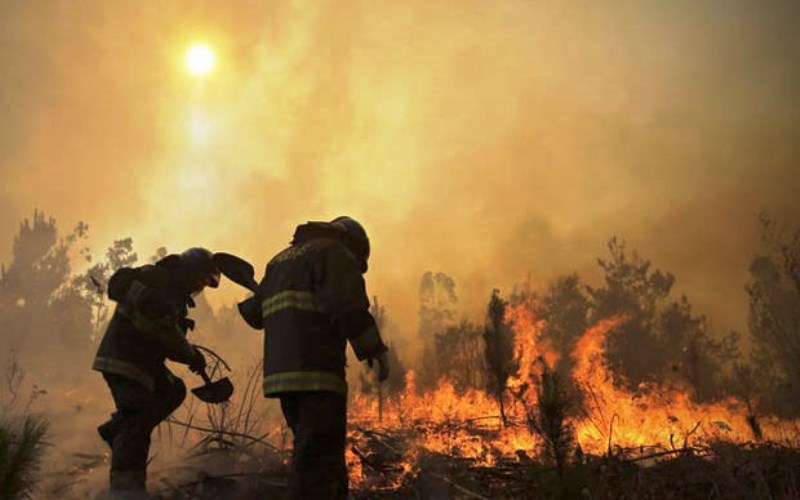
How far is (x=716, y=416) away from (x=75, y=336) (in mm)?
45244

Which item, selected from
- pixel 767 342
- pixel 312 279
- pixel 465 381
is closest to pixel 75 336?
pixel 465 381

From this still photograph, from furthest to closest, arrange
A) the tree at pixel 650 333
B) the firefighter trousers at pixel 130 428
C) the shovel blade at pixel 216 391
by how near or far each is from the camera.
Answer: the tree at pixel 650 333, the shovel blade at pixel 216 391, the firefighter trousers at pixel 130 428

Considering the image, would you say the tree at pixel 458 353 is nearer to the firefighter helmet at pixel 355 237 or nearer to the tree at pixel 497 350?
the tree at pixel 497 350

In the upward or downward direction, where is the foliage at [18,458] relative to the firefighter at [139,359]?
downward

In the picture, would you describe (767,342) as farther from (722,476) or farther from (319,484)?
(319,484)

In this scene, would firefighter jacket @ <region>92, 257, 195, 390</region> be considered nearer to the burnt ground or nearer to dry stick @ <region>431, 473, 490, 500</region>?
the burnt ground

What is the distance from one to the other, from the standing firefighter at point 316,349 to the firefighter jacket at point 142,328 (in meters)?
1.43

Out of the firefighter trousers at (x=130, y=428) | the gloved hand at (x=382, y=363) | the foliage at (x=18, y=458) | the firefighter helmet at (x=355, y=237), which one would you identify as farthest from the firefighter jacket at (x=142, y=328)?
the foliage at (x=18, y=458)

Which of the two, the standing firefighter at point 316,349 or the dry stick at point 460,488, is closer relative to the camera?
the standing firefighter at point 316,349

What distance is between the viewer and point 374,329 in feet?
12.1

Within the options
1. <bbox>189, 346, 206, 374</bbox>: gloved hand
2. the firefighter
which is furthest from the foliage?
<bbox>189, 346, 206, 374</bbox>: gloved hand

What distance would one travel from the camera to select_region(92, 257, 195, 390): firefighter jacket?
481 cm

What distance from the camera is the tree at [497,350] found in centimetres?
1677

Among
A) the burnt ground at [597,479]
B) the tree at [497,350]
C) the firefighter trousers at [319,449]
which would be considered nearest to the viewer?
the firefighter trousers at [319,449]
